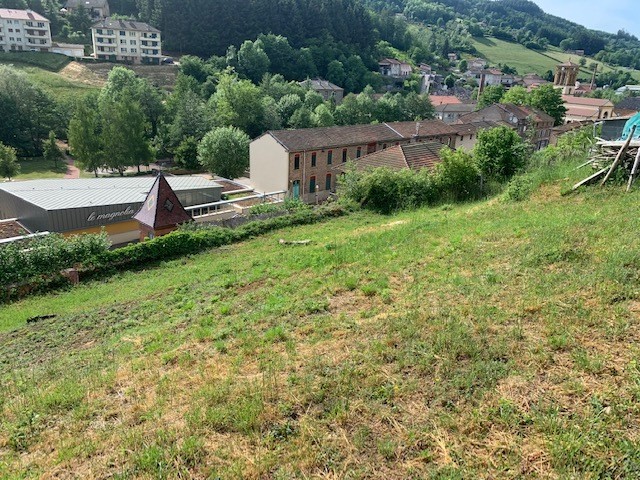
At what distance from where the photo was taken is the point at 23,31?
82875 millimetres

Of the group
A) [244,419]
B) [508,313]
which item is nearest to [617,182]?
[508,313]

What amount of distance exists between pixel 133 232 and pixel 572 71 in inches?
3642

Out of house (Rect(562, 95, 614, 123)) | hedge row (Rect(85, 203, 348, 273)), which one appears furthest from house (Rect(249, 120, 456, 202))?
house (Rect(562, 95, 614, 123))

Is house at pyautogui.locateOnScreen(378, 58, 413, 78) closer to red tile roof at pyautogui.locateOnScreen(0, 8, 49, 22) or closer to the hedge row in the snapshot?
red tile roof at pyautogui.locateOnScreen(0, 8, 49, 22)

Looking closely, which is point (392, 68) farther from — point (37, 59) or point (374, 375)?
point (374, 375)

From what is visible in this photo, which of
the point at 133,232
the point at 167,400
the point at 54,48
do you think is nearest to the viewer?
the point at 167,400

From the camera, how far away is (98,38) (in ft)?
283

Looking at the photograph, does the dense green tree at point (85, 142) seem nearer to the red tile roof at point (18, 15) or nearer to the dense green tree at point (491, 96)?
the red tile roof at point (18, 15)

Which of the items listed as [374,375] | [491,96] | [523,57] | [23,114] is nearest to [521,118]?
[491,96]

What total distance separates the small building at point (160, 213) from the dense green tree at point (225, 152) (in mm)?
18860

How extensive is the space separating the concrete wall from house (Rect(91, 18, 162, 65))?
6767cm

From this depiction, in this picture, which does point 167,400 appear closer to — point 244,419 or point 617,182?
point 244,419

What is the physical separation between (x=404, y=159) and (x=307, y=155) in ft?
30.7

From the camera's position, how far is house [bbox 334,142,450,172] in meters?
29.7
